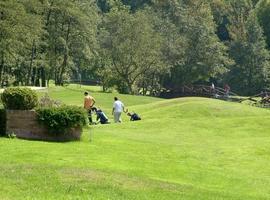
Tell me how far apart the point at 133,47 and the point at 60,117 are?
54555 millimetres

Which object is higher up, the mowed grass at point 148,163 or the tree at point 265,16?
the tree at point 265,16

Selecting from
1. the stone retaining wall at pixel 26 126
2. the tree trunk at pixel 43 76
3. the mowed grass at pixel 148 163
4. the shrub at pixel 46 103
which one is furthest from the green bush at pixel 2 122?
the tree trunk at pixel 43 76

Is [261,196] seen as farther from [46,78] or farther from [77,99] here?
[46,78]

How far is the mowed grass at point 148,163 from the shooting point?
12312 millimetres

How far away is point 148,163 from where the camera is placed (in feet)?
57.9

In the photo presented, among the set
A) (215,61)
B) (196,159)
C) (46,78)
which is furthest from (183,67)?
(196,159)

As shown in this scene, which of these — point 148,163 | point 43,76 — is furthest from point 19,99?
point 43,76

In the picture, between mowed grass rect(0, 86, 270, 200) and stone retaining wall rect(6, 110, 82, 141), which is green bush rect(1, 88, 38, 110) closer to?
stone retaining wall rect(6, 110, 82, 141)

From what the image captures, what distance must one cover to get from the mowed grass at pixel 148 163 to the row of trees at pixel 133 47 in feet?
91.8

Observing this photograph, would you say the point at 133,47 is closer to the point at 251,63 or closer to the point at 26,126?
the point at 251,63

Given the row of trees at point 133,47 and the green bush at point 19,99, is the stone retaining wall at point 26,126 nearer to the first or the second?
the green bush at point 19,99

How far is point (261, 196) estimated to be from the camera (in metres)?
15.1

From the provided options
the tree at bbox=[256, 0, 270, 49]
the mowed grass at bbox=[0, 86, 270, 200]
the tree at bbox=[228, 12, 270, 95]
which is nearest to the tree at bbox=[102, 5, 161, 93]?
the tree at bbox=[228, 12, 270, 95]

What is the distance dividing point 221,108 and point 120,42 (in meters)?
39.4
